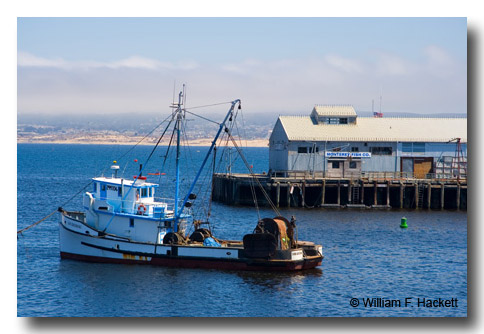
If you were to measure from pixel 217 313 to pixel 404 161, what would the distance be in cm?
4139

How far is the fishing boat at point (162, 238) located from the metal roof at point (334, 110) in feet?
100

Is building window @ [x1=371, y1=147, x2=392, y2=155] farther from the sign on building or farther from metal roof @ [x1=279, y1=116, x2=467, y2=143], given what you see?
the sign on building

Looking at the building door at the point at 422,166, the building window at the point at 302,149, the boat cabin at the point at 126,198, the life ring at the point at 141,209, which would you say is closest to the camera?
→ the life ring at the point at 141,209

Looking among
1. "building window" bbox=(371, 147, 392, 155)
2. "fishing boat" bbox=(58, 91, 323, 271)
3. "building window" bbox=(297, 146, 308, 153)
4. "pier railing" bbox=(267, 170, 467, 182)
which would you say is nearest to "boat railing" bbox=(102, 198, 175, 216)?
"fishing boat" bbox=(58, 91, 323, 271)

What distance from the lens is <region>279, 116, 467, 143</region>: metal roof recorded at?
6700cm

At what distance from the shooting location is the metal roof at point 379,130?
67000 millimetres

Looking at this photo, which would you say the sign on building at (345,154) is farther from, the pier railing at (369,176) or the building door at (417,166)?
the building door at (417,166)

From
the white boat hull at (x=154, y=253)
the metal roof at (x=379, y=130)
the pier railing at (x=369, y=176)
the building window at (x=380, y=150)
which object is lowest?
the white boat hull at (x=154, y=253)

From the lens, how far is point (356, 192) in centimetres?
6488

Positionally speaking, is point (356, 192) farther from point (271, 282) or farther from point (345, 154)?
point (271, 282)

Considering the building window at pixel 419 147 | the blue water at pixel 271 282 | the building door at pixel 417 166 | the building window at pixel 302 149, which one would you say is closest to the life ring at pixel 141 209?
the blue water at pixel 271 282

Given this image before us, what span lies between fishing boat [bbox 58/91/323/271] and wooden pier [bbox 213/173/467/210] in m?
24.2

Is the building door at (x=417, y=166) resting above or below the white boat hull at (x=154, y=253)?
above

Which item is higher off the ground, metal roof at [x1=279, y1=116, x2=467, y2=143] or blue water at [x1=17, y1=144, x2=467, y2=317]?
metal roof at [x1=279, y1=116, x2=467, y2=143]
